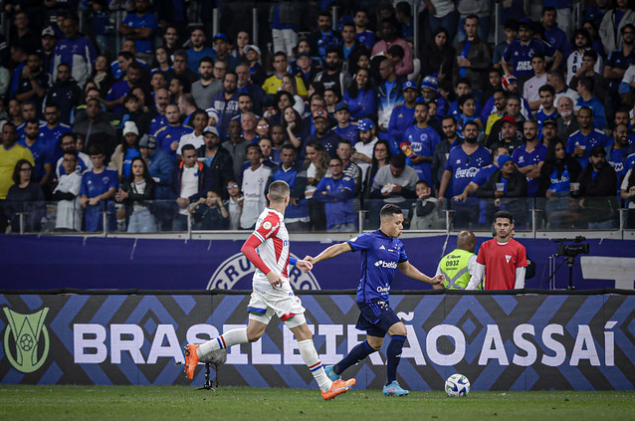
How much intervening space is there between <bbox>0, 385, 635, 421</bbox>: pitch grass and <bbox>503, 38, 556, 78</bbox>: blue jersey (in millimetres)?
8154

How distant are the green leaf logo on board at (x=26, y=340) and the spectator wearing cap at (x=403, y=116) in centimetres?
724

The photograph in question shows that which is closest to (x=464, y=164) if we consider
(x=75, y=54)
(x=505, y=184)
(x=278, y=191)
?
(x=505, y=184)

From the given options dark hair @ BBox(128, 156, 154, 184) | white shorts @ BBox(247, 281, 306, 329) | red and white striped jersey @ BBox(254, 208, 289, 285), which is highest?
dark hair @ BBox(128, 156, 154, 184)

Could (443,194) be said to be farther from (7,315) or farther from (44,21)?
(44,21)

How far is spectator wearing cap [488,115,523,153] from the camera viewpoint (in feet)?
48.7

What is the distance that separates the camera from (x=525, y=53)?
16188 millimetres

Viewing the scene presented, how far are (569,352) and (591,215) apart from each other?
10.6 ft

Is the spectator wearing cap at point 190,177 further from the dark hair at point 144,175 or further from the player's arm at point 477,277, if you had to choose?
the player's arm at point 477,277

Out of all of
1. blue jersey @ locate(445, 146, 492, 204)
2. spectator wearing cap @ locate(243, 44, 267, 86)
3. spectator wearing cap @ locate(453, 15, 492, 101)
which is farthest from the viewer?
spectator wearing cap @ locate(243, 44, 267, 86)

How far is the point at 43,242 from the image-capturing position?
1382 centimetres

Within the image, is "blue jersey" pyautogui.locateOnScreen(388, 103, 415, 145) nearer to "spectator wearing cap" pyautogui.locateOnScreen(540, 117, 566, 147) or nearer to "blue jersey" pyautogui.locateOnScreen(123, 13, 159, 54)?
"spectator wearing cap" pyautogui.locateOnScreen(540, 117, 566, 147)

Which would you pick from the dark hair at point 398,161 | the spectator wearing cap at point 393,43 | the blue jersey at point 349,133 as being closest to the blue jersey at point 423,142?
the dark hair at point 398,161

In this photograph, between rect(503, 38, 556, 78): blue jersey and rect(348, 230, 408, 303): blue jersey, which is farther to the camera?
rect(503, 38, 556, 78): blue jersey

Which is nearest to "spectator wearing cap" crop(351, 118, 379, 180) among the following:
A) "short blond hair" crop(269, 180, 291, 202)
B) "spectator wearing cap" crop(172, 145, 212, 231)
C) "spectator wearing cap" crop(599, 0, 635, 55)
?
"spectator wearing cap" crop(172, 145, 212, 231)
